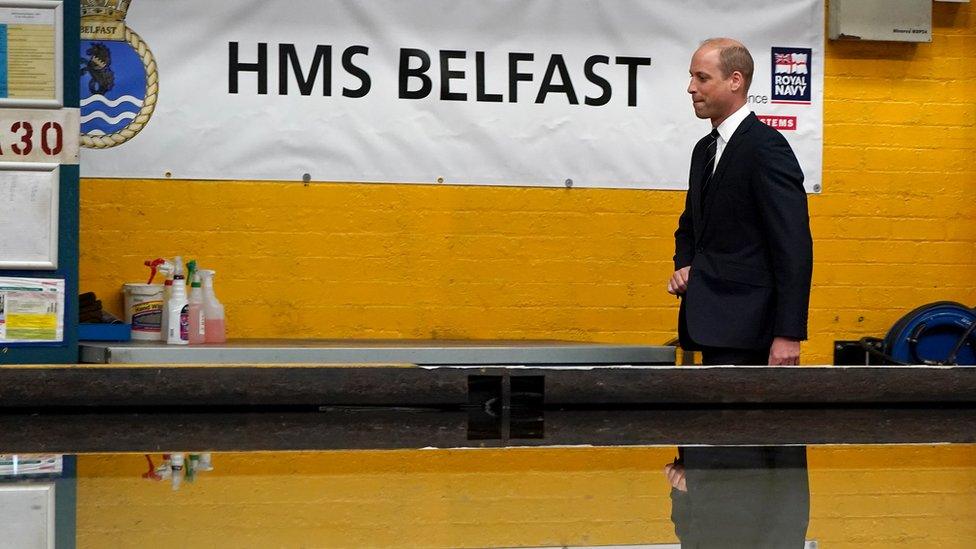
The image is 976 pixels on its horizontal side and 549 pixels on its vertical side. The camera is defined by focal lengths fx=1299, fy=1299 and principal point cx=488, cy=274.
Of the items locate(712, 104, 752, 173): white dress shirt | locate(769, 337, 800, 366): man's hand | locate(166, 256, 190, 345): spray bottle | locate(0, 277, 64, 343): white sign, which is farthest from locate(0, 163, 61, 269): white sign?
locate(769, 337, 800, 366): man's hand

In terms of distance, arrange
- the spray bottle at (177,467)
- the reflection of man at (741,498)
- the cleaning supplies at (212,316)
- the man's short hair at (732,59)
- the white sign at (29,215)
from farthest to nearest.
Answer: the cleaning supplies at (212,316)
the white sign at (29,215)
the man's short hair at (732,59)
the spray bottle at (177,467)
the reflection of man at (741,498)

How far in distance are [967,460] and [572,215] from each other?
260 centimetres

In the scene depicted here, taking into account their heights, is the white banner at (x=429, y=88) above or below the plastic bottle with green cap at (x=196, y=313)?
above

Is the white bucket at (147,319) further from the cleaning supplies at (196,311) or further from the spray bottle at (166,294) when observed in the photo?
the cleaning supplies at (196,311)

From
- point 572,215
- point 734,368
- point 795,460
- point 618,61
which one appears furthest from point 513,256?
point 795,460

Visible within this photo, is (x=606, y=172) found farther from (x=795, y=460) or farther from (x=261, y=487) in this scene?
(x=261, y=487)

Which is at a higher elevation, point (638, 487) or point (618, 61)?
point (618, 61)

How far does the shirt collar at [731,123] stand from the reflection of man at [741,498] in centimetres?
94

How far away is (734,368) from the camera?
3.90 meters

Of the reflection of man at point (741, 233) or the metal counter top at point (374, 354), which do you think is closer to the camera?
the reflection of man at point (741, 233)

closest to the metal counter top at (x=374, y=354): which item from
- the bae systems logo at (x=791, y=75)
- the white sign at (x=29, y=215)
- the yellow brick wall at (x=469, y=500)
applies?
the white sign at (x=29, y=215)

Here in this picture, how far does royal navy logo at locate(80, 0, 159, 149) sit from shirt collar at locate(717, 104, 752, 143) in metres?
2.54

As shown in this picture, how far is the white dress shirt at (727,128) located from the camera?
3.70 meters

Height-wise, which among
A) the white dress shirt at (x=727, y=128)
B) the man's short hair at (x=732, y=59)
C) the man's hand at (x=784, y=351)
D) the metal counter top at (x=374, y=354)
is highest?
the man's short hair at (x=732, y=59)
